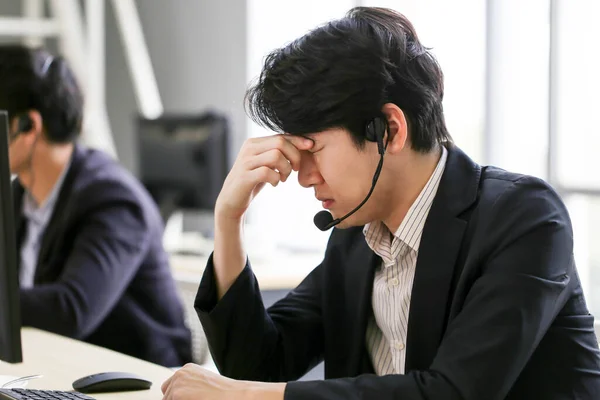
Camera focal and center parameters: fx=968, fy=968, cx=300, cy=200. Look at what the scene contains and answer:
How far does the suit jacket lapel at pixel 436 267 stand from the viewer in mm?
1404

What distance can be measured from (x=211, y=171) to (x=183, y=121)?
26cm

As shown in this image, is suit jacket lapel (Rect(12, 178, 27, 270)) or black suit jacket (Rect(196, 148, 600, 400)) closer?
black suit jacket (Rect(196, 148, 600, 400))

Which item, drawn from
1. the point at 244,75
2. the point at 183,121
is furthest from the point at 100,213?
the point at 244,75

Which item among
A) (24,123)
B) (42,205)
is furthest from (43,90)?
(42,205)

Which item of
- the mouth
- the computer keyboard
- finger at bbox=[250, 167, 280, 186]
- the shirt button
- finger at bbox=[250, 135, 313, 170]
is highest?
finger at bbox=[250, 135, 313, 170]

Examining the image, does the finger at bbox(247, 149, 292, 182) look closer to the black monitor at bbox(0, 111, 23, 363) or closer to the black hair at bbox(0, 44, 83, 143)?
the black monitor at bbox(0, 111, 23, 363)

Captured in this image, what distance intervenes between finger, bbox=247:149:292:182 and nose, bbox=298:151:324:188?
1.2 inches

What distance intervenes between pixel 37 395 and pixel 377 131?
2.06ft

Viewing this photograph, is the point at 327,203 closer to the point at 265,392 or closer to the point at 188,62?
the point at 265,392

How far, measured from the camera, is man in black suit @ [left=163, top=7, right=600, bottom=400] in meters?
1.28

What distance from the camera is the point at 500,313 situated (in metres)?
1.27

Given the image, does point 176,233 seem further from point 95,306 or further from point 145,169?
point 95,306

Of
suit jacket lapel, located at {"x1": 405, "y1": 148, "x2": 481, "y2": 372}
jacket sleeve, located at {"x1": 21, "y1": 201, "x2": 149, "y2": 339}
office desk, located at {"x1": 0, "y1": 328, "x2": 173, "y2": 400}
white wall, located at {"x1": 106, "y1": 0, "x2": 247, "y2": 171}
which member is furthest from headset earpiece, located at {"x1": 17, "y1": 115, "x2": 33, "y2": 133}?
white wall, located at {"x1": 106, "y1": 0, "x2": 247, "y2": 171}

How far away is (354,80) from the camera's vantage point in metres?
1.37
